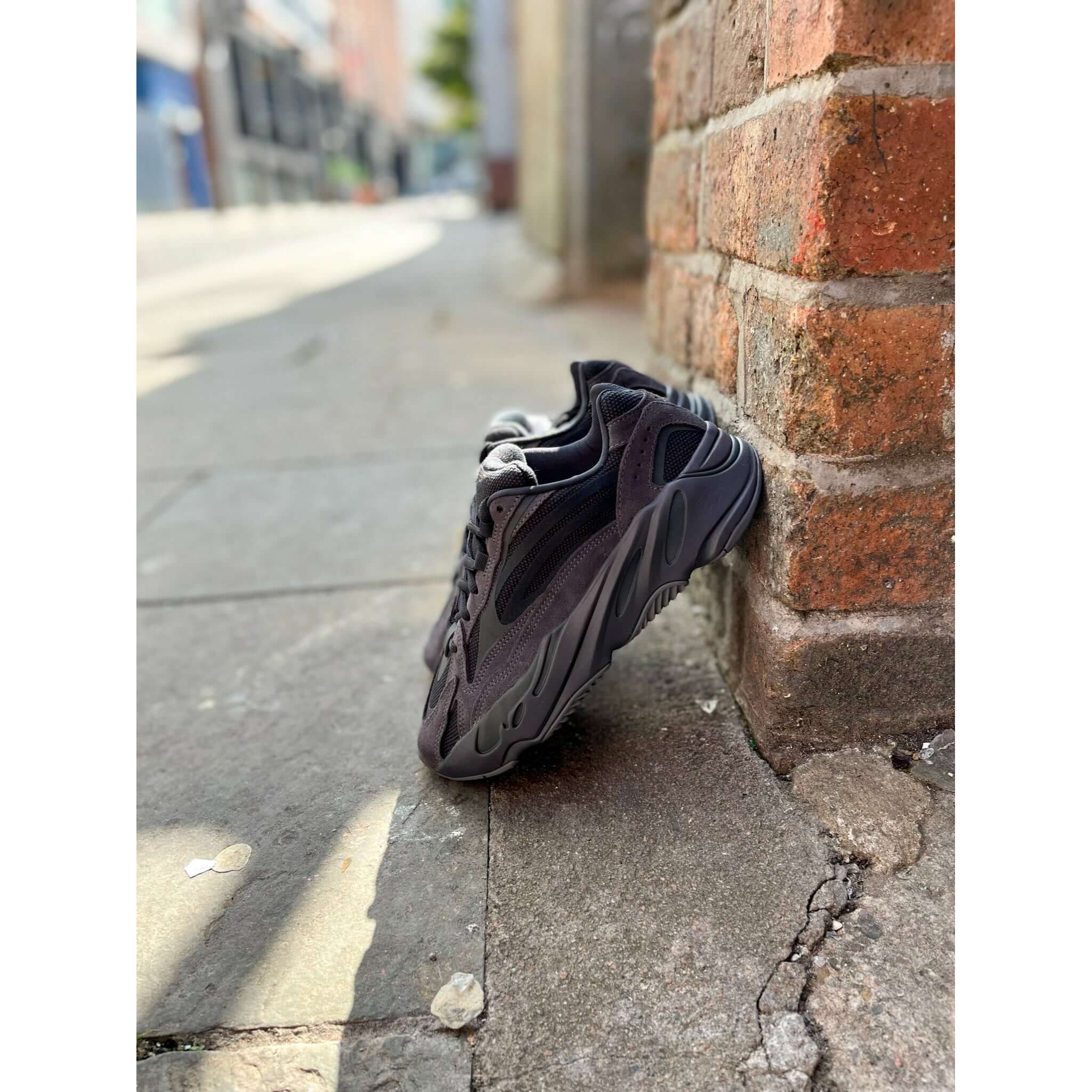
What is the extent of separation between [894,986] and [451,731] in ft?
1.81

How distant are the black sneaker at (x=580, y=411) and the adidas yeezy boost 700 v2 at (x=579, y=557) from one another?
0.11 metres

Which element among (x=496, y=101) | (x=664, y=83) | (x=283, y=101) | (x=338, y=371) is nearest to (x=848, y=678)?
(x=664, y=83)

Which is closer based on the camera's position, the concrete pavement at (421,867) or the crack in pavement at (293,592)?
the concrete pavement at (421,867)

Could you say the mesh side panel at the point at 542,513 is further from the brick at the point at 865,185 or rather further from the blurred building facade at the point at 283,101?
the blurred building facade at the point at 283,101

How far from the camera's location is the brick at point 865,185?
0.83 m

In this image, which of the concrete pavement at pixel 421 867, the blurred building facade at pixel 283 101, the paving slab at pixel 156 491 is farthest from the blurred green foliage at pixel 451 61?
the concrete pavement at pixel 421 867

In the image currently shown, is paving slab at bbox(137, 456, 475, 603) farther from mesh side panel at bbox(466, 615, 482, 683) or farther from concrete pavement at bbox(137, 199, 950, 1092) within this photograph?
mesh side panel at bbox(466, 615, 482, 683)

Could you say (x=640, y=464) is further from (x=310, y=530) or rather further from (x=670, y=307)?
(x=310, y=530)

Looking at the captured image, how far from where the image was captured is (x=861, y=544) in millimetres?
969

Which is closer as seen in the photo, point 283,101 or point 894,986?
point 894,986

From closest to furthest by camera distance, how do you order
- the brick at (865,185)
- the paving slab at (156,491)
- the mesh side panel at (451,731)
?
the brick at (865,185), the mesh side panel at (451,731), the paving slab at (156,491)

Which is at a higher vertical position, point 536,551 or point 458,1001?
point 536,551
